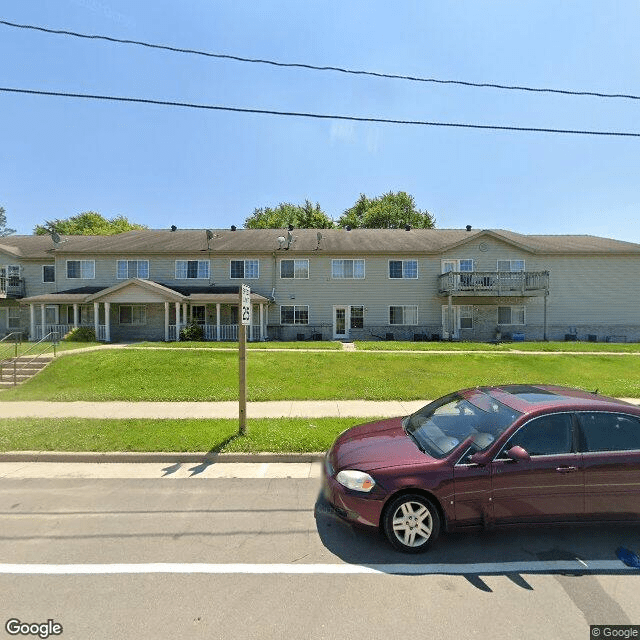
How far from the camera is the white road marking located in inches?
121

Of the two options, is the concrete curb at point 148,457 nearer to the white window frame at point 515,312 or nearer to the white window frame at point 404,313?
the white window frame at point 404,313

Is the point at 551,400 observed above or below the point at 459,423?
above

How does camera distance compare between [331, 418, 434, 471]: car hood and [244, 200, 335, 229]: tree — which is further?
[244, 200, 335, 229]: tree

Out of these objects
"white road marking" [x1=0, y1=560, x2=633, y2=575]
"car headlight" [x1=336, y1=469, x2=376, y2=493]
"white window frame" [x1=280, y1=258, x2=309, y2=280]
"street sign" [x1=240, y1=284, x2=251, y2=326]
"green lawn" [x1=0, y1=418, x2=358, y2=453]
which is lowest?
"white road marking" [x1=0, y1=560, x2=633, y2=575]

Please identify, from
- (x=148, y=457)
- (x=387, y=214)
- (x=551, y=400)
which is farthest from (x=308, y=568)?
(x=387, y=214)

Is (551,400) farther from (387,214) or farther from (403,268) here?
(387,214)

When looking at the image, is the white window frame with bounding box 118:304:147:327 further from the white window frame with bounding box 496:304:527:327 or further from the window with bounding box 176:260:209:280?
the white window frame with bounding box 496:304:527:327

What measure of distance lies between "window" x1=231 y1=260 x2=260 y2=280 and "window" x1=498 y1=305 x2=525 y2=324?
1667 cm

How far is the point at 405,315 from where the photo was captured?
23.5 meters

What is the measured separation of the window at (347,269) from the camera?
23.5 meters

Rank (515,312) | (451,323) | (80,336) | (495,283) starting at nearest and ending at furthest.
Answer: (80,336)
(495,283)
(451,323)
(515,312)

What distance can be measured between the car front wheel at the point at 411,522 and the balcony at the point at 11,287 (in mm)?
30412

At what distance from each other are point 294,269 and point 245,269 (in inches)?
132

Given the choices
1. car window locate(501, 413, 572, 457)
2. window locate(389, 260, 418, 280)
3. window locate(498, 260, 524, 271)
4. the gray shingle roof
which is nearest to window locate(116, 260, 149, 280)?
the gray shingle roof
